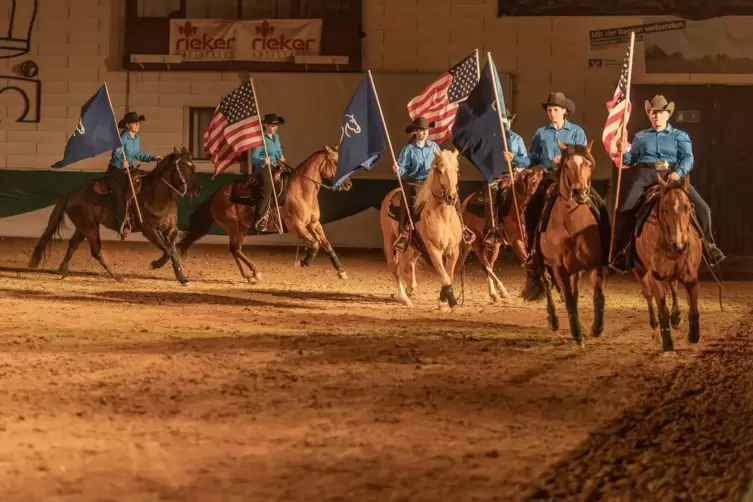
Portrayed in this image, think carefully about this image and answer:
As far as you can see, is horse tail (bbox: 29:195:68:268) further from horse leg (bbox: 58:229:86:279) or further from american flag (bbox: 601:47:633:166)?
american flag (bbox: 601:47:633:166)

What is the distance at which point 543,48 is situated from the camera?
22.3 m

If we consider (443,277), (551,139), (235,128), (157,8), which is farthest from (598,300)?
(157,8)

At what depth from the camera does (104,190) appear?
1652cm

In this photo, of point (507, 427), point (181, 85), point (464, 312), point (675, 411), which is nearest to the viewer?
point (507, 427)

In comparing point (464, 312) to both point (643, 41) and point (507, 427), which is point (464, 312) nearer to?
point (507, 427)

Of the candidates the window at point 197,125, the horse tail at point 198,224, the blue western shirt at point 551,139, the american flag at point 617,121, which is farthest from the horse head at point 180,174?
the window at point 197,125

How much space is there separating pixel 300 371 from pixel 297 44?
15371mm

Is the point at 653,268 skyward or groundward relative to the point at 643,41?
groundward

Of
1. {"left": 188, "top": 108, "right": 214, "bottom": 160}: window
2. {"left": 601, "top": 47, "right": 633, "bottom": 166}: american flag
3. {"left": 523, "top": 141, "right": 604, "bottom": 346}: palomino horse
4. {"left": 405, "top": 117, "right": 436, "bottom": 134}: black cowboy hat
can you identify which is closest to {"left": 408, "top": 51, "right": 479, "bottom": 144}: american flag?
{"left": 405, "top": 117, "right": 436, "bottom": 134}: black cowboy hat

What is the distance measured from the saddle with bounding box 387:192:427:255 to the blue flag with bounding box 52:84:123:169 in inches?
189

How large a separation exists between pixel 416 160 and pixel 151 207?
4587 mm

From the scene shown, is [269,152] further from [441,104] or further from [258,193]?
[441,104]

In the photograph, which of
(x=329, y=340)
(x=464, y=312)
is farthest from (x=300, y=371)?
(x=464, y=312)

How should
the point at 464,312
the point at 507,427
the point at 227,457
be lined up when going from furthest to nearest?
the point at 464,312, the point at 507,427, the point at 227,457
